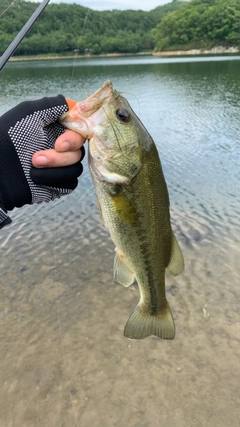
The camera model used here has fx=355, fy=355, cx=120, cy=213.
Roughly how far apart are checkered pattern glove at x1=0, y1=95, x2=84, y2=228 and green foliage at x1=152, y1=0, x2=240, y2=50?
9982cm

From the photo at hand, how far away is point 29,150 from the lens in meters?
2.11

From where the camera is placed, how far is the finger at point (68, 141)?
1980 mm

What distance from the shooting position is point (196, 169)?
469 inches

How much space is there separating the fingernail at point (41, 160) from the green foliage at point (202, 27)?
100.0 m

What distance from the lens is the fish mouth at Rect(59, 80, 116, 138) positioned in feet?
6.30

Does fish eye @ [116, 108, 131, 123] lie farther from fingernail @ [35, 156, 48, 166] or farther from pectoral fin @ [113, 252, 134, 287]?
pectoral fin @ [113, 252, 134, 287]

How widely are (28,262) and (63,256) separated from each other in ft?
2.40

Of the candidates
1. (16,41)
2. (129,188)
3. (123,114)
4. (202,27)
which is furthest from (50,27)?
(202,27)

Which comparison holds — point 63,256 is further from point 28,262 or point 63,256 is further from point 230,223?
point 230,223

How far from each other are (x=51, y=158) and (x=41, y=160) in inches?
2.3

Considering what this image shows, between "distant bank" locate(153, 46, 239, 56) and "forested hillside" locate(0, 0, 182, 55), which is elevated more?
"forested hillside" locate(0, 0, 182, 55)

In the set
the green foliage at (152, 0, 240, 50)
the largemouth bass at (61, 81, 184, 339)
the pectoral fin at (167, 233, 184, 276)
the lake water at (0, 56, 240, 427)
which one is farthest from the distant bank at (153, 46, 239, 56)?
the largemouth bass at (61, 81, 184, 339)

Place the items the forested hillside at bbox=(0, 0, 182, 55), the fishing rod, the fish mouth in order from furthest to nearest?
the forested hillside at bbox=(0, 0, 182, 55) < the fishing rod < the fish mouth

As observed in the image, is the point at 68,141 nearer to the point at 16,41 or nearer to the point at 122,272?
the point at 122,272
